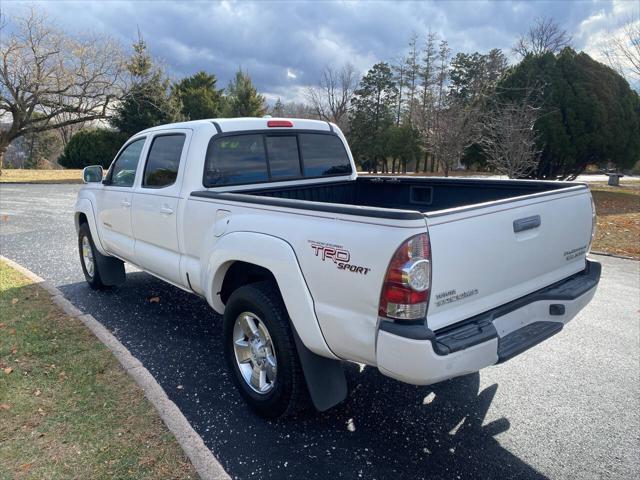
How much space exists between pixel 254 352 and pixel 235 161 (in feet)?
5.60

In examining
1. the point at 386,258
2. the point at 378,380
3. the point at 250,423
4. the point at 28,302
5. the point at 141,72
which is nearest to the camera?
the point at 386,258

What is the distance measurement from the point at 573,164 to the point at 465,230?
2051cm

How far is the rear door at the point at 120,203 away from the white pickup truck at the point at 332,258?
48 mm

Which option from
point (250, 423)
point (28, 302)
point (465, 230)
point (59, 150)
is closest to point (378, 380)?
point (250, 423)

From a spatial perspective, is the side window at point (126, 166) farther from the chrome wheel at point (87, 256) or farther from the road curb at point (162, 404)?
the road curb at point (162, 404)

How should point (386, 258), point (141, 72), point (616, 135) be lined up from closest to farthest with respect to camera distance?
point (386, 258)
point (616, 135)
point (141, 72)

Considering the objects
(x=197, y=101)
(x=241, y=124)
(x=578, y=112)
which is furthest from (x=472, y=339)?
(x=197, y=101)

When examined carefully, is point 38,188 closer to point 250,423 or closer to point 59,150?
point 250,423

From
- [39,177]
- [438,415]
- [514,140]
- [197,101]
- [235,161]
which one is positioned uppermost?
[197,101]

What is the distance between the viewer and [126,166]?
4898 mm

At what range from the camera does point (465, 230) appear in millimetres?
2350

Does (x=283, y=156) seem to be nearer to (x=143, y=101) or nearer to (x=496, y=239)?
(x=496, y=239)

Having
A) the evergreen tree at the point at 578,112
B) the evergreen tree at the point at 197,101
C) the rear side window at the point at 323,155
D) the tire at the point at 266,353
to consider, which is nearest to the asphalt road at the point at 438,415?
the tire at the point at 266,353

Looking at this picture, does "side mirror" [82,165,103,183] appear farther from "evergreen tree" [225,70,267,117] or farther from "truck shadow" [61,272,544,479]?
"evergreen tree" [225,70,267,117]
